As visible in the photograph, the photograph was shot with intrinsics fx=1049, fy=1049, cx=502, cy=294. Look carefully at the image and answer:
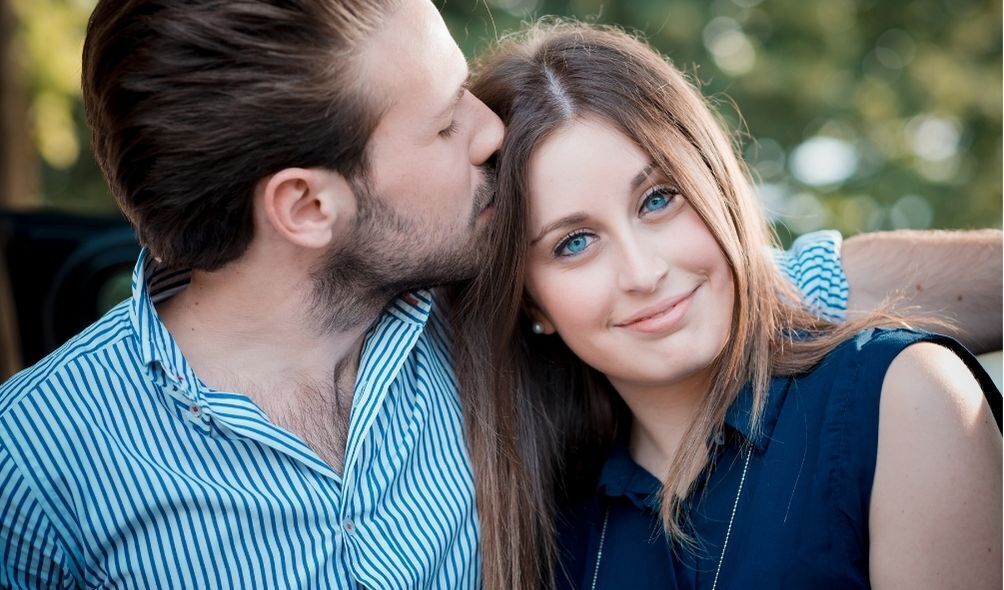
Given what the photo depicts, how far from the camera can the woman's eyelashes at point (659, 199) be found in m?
1.94

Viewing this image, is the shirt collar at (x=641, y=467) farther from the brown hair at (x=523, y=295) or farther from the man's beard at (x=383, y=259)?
the man's beard at (x=383, y=259)

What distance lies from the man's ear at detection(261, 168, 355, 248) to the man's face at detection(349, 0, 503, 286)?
5 cm

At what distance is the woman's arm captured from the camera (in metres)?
1.70

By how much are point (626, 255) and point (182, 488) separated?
0.88 m

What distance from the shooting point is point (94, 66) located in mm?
1959

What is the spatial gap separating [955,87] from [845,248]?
4.91 metres

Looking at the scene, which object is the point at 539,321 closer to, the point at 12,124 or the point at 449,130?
the point at 449,130

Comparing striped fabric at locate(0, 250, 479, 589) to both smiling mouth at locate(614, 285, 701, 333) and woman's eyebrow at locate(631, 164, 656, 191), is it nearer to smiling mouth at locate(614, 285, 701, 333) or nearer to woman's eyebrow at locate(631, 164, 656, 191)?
smiling mouth at locate(614, 285, 701, 333)

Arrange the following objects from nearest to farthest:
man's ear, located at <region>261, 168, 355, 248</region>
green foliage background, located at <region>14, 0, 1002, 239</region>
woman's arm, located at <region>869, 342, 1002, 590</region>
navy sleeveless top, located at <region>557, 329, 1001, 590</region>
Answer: woman's arm, located at <region>869, 342, 1002, 590</region> < navy sleeveless top, located at <region>557, 329, 1001, 590</region> < man's ear, located at <region>261, 168, 355, 248</region> < green foliage background, located at <region>14, 0, 1002, 239</region>

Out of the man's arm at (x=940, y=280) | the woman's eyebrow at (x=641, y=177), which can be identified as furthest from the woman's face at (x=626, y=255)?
the man's arm at (x=940, y=280)

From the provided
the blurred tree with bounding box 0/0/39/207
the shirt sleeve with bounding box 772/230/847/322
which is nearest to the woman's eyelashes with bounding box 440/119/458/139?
the shirt sleeve with bounding box 772/230/847/322

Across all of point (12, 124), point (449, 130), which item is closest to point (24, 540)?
point (449, 130)

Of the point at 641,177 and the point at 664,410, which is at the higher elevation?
the point at 641,177

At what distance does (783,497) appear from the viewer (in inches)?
74.2
